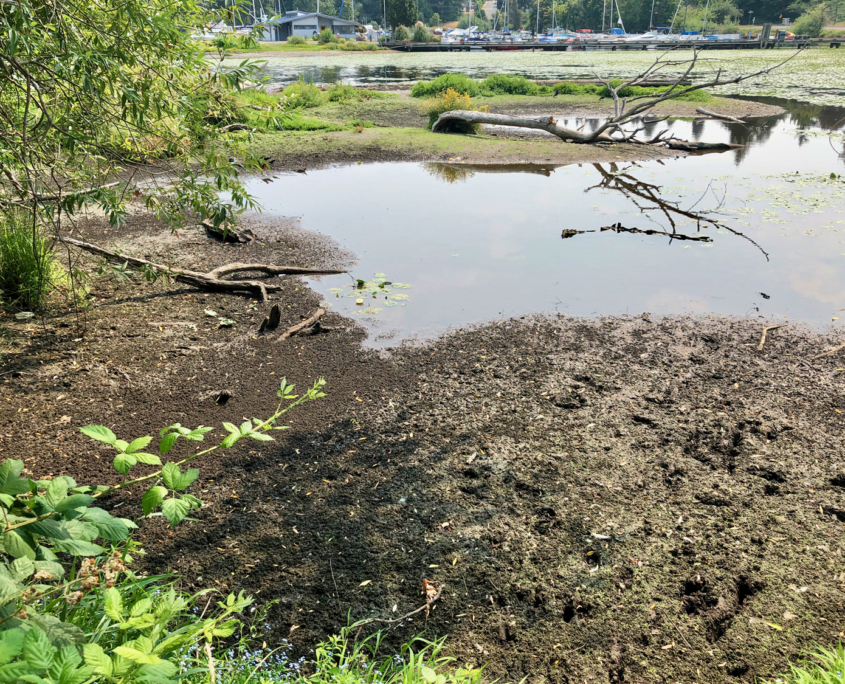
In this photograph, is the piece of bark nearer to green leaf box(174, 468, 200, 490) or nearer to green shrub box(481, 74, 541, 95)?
green leaf box(174, 468, 200, 490)

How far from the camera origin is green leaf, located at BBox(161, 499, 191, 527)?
61.6 inches

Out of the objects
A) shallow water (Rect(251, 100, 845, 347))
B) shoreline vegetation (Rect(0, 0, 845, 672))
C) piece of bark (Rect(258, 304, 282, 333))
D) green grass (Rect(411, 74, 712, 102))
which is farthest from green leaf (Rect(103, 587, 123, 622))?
green grass (Rect(411, 74, 712, 102))

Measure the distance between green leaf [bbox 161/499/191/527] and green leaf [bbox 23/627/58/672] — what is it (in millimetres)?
393

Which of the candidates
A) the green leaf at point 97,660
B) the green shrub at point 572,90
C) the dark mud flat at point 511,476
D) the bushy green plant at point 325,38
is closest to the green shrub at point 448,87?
the green shrub at point 572,90

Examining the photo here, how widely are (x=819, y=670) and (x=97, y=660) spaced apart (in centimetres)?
238

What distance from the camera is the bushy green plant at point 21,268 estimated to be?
5.27 m

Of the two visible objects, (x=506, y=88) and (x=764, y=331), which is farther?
(x=506, y=88)

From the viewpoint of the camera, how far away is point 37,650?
45.6 inches

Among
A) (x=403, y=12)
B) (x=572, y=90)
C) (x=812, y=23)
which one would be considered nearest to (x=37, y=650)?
(x=572, y=90)

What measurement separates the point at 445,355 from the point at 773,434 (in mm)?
2529

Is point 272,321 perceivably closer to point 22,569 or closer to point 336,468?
point 336,468

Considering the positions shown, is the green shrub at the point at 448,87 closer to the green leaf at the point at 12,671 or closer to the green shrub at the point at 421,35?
the green leaf at the point at 12,671

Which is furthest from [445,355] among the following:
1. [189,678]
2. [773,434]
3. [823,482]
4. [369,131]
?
[369,131]

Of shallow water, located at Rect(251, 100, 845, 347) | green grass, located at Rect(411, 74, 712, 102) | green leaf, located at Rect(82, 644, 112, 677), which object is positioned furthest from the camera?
green grass, located at Rect(411, 74, 712, 102)
